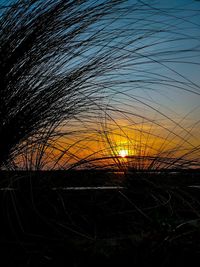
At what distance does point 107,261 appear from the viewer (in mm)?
706

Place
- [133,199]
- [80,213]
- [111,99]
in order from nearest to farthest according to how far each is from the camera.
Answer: [80,213]
[133,199]
[111,99]

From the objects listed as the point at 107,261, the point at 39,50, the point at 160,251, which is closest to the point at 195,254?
the point at 160,251

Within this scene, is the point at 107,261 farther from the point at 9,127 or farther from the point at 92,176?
the point at 9,127

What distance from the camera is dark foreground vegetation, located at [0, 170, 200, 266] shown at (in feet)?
2.36

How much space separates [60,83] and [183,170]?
504 mm

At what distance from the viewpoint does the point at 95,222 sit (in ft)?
3.14

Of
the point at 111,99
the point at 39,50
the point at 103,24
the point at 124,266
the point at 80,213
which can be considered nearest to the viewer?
the point at 124,266

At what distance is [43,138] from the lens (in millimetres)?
1322

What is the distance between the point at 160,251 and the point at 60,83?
732 mm

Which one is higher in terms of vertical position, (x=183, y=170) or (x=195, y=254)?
(x=183, y=170)

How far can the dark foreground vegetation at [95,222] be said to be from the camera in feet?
2.36

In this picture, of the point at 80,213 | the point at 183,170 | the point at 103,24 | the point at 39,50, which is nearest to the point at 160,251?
the point at 80,213

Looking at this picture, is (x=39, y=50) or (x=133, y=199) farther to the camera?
(x=39, y=50)

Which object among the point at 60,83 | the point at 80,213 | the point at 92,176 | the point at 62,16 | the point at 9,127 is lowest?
the point at 80,213
